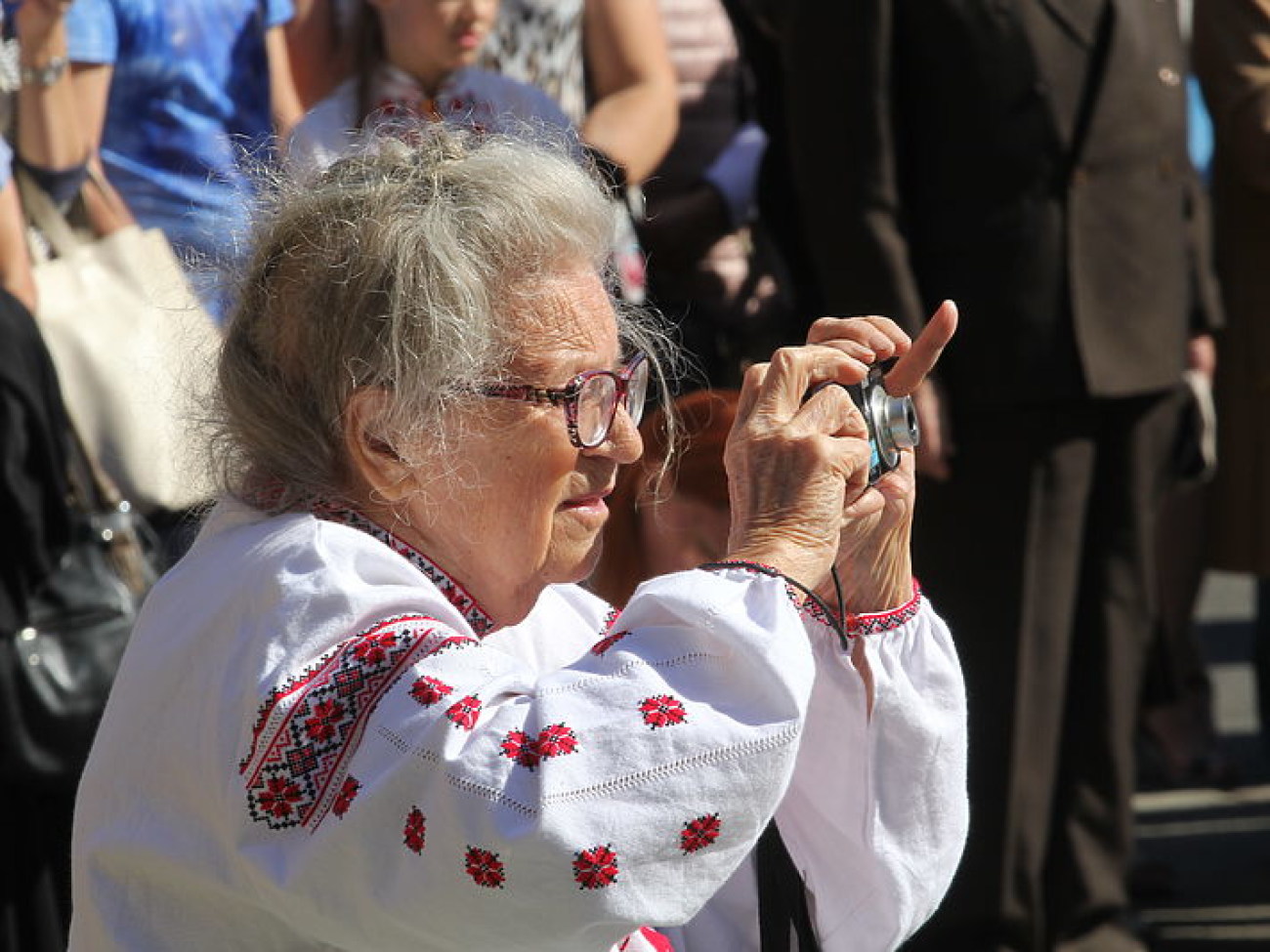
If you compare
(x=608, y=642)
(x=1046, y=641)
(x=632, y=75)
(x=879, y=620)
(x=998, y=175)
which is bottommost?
(x=1046, y=641)

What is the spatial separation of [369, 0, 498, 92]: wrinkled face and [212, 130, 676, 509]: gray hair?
1.99 m

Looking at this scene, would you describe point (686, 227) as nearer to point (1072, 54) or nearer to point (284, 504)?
point (1072, 54)

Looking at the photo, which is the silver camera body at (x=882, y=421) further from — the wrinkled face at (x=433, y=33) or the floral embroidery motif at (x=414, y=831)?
the wrinkled face at (x=433, y=33)

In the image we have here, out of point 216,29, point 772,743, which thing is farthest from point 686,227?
point 772,743

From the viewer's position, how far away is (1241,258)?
4.61 metres

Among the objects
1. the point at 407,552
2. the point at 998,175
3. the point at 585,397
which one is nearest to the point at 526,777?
the point at 407,552

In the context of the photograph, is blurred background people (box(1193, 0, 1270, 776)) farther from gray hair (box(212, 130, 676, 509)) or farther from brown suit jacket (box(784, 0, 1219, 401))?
gray hair (box(212, 130, 676, 509))

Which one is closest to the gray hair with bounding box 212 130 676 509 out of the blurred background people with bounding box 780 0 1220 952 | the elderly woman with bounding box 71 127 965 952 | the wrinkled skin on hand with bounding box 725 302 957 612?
the elderly woman with bounding box 71 127 965 952

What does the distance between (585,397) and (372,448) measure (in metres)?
0.22

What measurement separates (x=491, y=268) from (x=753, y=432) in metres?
0.30

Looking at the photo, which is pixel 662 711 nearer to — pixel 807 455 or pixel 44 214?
pixel 807 455

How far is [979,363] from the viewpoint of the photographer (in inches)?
152

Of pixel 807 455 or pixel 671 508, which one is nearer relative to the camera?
pixel 807 455

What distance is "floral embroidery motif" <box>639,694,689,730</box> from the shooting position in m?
1.63
